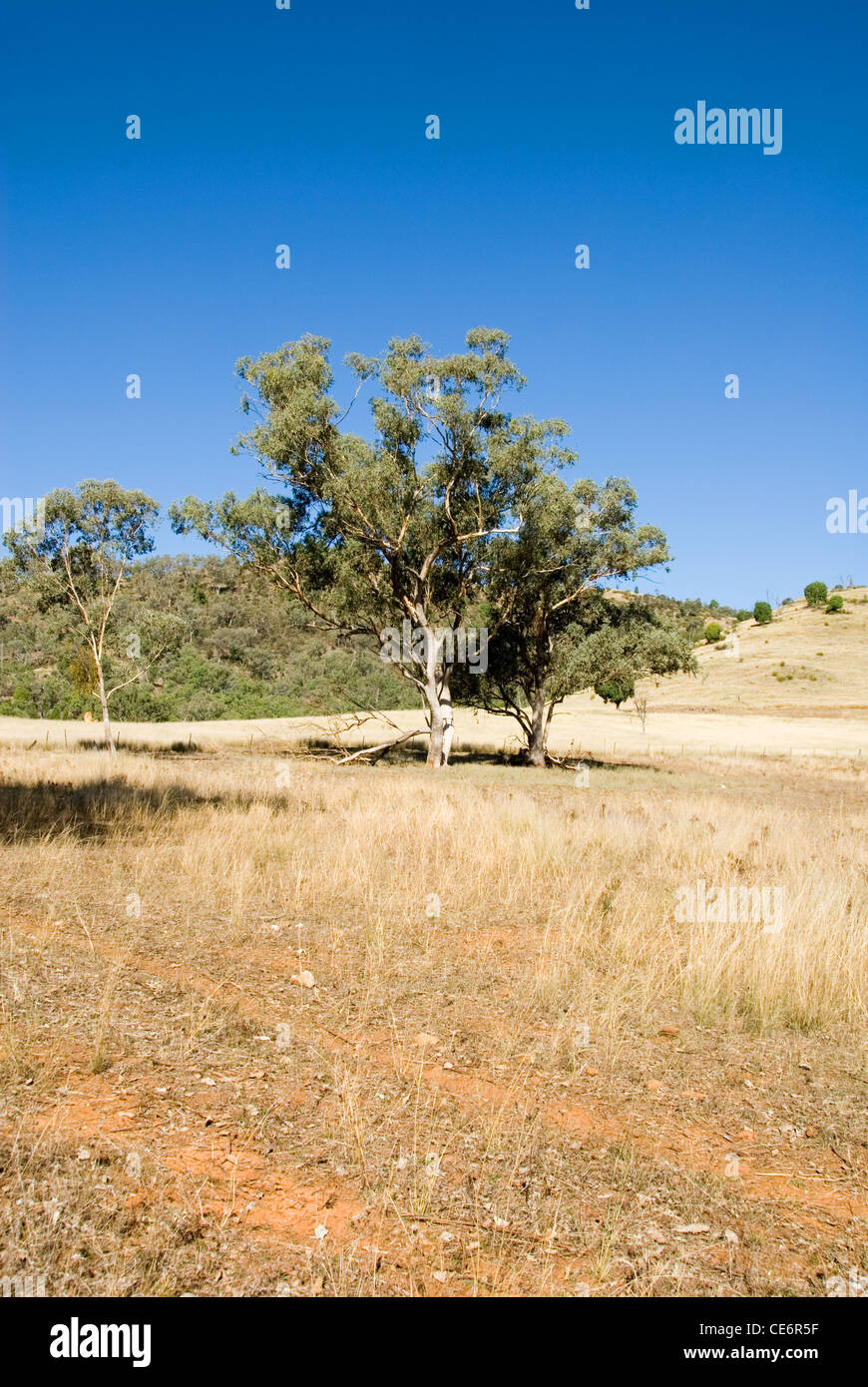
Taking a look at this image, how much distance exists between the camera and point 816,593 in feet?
400

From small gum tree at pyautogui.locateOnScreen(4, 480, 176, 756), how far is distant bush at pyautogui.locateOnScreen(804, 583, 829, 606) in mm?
113614

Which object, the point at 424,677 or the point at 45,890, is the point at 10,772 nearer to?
the point at 45,890

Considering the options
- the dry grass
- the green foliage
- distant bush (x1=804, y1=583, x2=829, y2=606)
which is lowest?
the dry grass

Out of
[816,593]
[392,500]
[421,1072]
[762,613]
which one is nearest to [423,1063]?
[421,1072]

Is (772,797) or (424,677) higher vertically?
(424,677)

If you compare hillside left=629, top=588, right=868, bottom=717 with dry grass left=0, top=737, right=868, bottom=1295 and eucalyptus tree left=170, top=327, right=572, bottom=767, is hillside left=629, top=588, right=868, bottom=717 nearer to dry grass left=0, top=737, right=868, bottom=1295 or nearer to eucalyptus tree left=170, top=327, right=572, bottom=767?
eucalyptus tree left=170, top=327, right=572, bottom=767

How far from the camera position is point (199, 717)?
219ft

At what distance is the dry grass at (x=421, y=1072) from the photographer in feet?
9.95

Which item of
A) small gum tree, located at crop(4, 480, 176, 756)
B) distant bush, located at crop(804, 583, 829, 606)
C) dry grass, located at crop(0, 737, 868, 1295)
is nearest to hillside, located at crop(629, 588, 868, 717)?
distant bush, located at crop(804, 583, 829, 606)

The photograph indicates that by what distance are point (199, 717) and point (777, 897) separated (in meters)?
63.1

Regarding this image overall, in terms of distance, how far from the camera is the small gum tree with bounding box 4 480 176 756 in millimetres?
28422

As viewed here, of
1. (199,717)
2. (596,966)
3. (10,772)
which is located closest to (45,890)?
(596,966)

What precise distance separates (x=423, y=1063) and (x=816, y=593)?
13165 centimetres

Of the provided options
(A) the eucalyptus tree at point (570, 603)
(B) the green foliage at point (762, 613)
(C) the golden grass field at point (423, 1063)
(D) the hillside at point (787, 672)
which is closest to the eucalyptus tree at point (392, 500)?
(A) the eucalyptus tree at point (570, 603)
